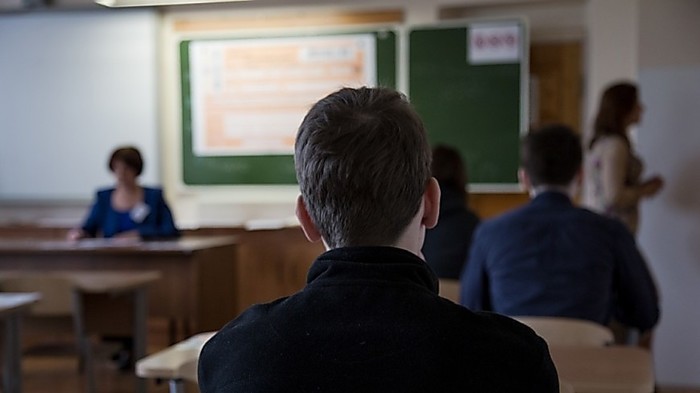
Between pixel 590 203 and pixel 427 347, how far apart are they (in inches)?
187

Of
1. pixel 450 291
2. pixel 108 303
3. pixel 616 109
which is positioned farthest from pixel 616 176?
pixel 108 303

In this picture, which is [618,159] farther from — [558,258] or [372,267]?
[372,267]

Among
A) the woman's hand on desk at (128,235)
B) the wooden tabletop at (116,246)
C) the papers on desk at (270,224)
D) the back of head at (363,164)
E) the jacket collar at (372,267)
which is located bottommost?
the papers on desk at (270,224)

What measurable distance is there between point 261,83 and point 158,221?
61.8 inches

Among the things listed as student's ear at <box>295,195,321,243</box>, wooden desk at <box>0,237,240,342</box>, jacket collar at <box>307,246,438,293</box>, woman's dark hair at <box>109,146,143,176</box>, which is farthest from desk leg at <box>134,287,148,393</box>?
jacket collar at <box>307,246,438,293</box>

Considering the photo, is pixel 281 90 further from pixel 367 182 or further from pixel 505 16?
pixel 367 182

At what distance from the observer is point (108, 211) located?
522cm

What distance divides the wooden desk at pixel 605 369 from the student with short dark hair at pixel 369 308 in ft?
Result: 2.17

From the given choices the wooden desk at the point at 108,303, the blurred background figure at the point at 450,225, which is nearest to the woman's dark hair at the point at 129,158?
the wooden desk at the point at 108,303

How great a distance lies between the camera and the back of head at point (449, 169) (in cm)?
361

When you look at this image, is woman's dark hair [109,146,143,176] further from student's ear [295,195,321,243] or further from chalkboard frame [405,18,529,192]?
student's ear [295,195,321,243]

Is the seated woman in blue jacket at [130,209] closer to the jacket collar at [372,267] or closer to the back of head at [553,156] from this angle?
the back of head at [553,156]

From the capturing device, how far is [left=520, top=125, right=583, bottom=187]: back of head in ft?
8.39

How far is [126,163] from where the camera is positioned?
16.6 feet
